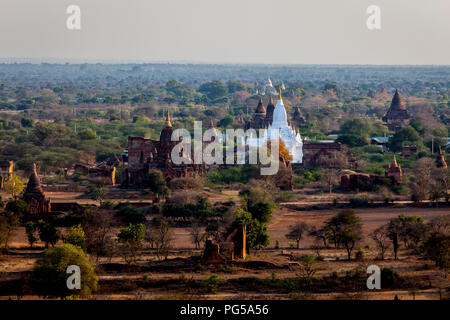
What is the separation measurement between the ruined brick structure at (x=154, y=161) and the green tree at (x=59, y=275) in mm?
17139

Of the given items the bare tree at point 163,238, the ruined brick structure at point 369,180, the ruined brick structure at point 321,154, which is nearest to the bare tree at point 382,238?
the bare tree at point 163,238

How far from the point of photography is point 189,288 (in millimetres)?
22906

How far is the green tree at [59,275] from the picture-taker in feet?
70.6

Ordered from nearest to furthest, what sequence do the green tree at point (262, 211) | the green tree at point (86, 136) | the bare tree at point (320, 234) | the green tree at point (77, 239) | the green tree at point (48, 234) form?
the green tree at point (77, 239) → the green tree at point (48, 234) → the bare tree at point (320, 234) → the green tree at point (262, 211) → the green tree at point (86, 136)

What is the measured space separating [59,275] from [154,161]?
1873 cm

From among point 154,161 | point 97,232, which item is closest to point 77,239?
point 97,232

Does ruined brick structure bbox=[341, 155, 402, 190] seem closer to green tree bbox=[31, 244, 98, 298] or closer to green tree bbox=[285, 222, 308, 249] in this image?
green tree bbox=[285, 222, 308, 249]

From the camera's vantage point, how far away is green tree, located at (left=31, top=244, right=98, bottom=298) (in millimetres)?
21531

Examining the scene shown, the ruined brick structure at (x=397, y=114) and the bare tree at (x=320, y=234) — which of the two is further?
the ruined brick structure at (x=397, y=114)

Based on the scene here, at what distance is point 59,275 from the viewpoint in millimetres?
21688

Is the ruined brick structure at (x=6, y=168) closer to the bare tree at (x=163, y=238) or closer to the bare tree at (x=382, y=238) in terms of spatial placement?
the bare tree at (x=163, y=238)

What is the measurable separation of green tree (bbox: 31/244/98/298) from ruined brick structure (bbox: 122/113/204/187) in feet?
56.2

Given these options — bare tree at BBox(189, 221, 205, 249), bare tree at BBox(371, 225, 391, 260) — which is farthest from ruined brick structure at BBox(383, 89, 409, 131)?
bare tree at BBox(371, 225, 391, 260)

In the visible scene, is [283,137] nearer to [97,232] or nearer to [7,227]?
[97,232]
